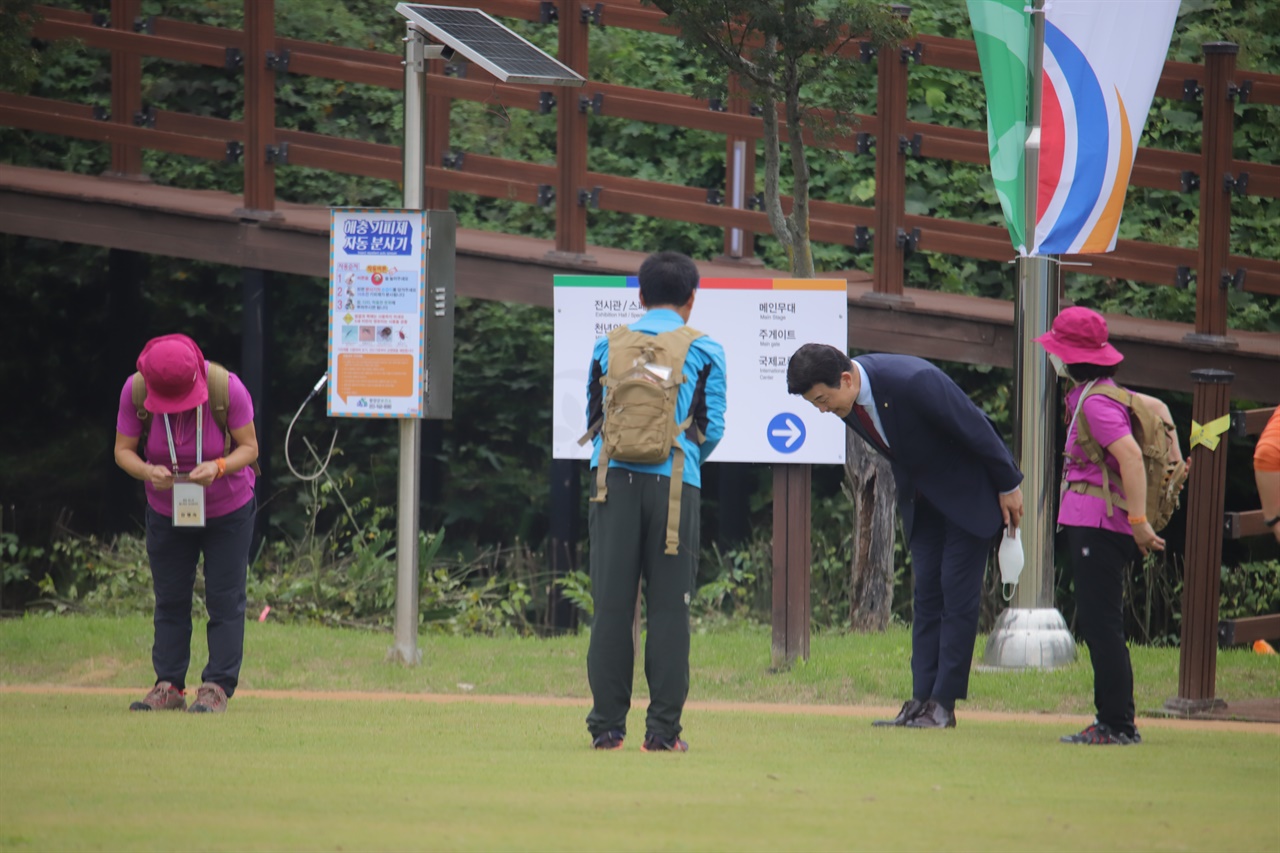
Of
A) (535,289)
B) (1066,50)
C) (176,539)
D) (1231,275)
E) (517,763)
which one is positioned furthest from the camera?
(535,289)

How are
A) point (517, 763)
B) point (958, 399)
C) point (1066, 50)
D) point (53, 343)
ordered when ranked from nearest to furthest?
point (517, 763) < point (958, 399) < point (1066, 50) < point (53, 343)

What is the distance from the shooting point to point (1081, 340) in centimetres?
658

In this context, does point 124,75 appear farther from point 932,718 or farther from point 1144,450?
point 1144,450

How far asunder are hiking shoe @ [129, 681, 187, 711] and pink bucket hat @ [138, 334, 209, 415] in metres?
1.21

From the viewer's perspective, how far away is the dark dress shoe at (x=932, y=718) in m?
7.05

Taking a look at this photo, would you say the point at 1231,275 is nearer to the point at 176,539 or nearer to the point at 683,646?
the point at 683,646

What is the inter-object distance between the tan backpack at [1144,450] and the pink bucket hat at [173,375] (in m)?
3.51

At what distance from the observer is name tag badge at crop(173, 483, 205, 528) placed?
7340mm

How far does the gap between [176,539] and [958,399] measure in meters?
3.36

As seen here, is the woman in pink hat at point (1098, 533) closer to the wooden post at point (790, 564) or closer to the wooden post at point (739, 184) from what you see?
the wooden post at point (790, 564)

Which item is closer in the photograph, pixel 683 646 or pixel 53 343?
pixel 683 646

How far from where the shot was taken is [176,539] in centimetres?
755

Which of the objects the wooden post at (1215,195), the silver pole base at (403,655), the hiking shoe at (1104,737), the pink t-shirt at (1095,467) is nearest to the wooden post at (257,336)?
the silver pole base at (403,655)

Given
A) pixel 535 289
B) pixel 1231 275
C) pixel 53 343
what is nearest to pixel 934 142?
pixel 1231 275
